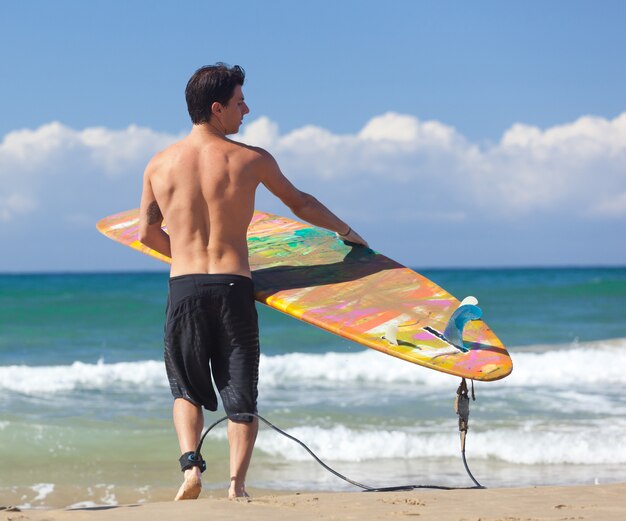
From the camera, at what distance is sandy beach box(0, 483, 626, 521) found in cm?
293

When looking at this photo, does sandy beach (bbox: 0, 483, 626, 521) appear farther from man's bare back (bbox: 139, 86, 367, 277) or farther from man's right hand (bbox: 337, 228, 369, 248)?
man's right hand (bbox: 337, 228, 369, 248)

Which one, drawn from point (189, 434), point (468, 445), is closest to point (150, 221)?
point (189, 434)

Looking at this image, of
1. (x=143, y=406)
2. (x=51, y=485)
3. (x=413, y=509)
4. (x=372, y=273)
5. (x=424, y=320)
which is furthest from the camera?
(x=143, y=406)

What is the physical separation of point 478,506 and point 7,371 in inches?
315

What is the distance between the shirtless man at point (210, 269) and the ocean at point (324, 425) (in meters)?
1.52

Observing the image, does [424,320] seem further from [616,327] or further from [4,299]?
[4,299]

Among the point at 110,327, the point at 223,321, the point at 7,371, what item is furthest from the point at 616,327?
the point at 223,321

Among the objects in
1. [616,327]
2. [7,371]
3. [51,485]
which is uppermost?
[616,327]

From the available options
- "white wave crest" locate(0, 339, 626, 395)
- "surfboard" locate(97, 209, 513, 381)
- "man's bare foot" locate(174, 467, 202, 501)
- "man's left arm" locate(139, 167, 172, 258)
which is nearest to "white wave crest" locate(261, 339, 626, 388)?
"white wave crest" locate(0, 339, 626, 395)

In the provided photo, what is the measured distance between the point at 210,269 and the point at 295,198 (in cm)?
49

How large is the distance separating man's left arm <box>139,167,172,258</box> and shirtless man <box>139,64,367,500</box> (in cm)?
10

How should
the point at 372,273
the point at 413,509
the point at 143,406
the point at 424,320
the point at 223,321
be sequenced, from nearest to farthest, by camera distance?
the point at 413,509 < the point at 223,321 < the point at 424,320 < the point at 372,273 < the point at 143,406

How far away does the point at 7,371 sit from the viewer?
10070 mm

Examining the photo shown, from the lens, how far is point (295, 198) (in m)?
3.54
